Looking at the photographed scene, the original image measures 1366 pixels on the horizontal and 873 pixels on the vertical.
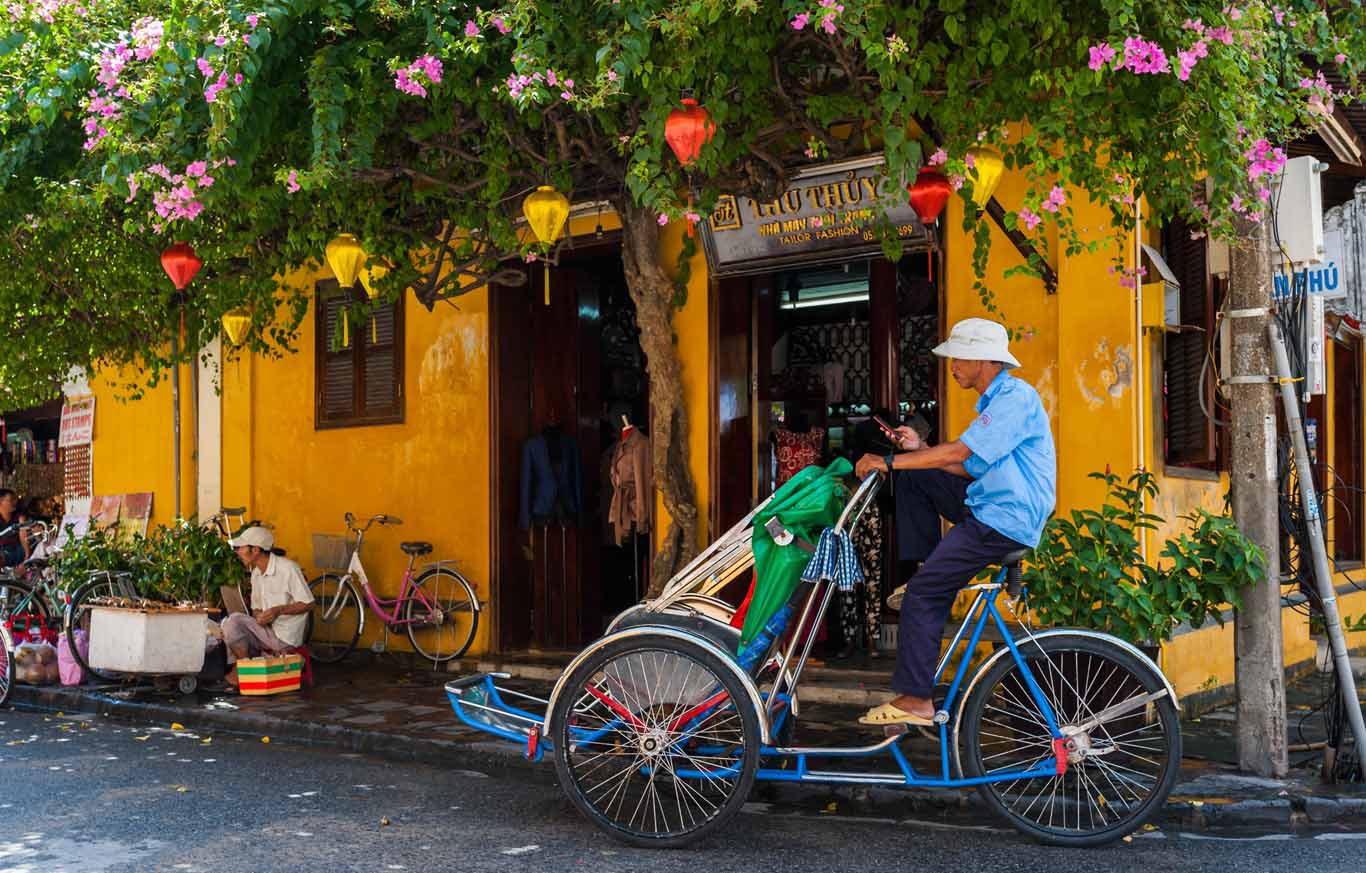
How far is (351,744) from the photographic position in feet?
28.0

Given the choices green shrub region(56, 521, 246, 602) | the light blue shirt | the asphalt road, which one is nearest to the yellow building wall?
green shrub region(56, 521, 246, 602)

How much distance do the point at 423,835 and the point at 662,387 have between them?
4.41 m

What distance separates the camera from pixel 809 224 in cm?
952

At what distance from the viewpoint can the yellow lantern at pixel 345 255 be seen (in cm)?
898

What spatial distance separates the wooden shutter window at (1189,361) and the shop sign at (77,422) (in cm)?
1268

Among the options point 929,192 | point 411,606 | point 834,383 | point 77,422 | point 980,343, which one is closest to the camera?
point 980,343

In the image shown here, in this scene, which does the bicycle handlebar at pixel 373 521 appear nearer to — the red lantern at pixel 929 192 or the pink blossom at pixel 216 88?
the pink blossom at pixel 216 88

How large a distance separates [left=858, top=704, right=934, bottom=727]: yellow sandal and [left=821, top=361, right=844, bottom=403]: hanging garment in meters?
5.97

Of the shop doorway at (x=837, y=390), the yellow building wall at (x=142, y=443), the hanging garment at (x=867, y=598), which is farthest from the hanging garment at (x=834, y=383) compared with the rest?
the yellow building wall at (x=142, y=443)

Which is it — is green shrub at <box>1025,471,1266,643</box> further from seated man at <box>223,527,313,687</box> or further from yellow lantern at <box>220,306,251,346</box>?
yellow lantern at <box>220,306,251,346</box>

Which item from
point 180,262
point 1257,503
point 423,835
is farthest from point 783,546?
point 180,262

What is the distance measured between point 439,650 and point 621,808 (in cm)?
619

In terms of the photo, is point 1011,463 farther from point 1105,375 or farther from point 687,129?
point 1105,375

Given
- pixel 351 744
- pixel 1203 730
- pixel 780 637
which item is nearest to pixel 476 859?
pixel 780 637
